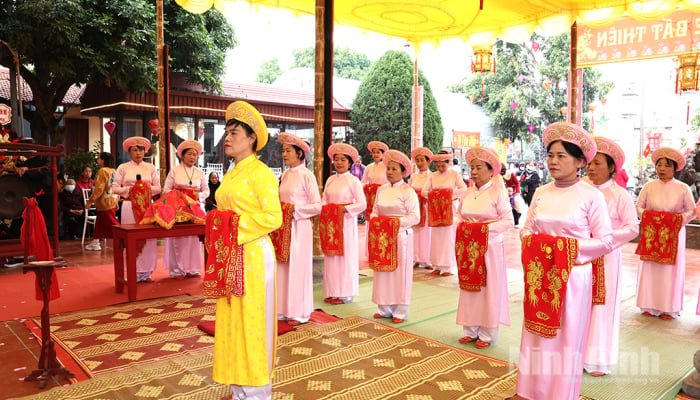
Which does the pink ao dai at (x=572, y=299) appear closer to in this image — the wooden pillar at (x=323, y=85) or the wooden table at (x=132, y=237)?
the wooden pillar at (x=323, y=85)

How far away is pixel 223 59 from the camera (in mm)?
13648

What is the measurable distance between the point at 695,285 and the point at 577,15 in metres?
4.69

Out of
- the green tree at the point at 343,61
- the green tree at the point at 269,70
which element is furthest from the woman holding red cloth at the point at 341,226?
the green tree at the point at 269,70

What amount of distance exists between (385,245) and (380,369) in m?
1.39

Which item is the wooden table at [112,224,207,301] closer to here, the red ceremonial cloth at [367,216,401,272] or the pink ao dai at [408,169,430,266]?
the red ceremonial cloth at [367,216,401,272]

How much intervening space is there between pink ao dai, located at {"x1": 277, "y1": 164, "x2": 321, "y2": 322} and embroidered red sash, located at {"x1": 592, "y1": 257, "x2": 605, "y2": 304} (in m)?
2.47

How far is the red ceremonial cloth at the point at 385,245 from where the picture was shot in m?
4.88

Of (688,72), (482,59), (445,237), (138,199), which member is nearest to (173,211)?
(138,199)

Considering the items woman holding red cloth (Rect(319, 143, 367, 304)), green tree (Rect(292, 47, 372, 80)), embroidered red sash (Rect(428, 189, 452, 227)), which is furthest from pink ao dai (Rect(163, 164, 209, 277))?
green tree (Rect(292, 47, 372, 80))

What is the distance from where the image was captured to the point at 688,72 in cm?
791

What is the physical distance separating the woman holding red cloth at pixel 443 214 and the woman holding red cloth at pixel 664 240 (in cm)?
253

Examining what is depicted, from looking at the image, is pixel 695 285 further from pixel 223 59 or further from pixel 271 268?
pixel 223 59

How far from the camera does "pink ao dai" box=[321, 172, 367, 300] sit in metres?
5.56

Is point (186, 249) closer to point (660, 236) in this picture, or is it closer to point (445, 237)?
point (445, 237)
